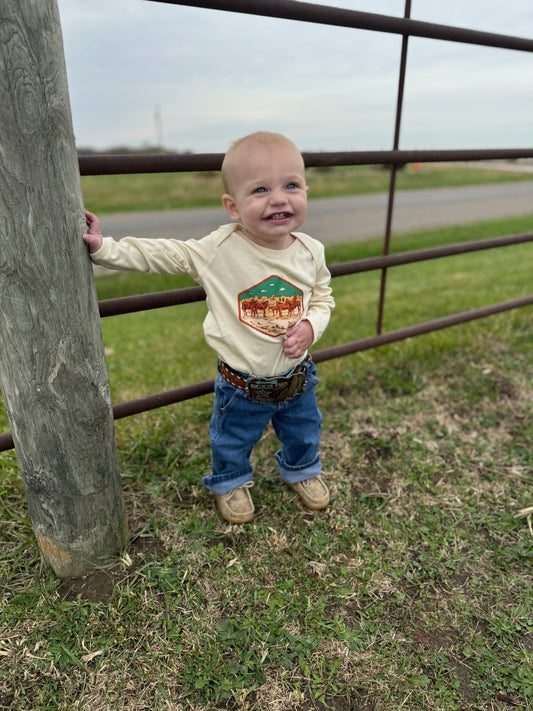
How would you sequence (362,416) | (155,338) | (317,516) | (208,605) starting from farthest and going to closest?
1. (155,338)
2. (362,416)
3. (317,516)
4. (208,605)

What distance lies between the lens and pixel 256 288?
5.21 ft

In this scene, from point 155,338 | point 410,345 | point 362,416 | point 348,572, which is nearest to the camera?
point 348,572

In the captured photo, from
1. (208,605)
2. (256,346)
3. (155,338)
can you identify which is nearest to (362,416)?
(256,346)

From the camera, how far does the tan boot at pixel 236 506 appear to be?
6.04 ft

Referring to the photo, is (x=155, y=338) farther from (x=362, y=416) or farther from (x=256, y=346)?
(x=256, y=346)

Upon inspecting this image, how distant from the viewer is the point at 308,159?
1.90 meters

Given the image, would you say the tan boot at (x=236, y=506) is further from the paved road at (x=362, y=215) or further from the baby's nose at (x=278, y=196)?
the paved road at (x=362, y=215)

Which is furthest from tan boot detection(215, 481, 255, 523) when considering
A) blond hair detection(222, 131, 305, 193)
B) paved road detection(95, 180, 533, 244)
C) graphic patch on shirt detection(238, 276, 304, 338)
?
paved road detection(95, 180, 533, 244)

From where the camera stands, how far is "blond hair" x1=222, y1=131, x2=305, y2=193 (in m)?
1.44

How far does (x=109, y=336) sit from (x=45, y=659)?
3.24m

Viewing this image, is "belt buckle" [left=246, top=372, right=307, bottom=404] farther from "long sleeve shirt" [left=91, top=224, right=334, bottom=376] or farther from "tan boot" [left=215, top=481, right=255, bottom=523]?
"tan boot" [left=215, top=481, right=255, bottom=523]

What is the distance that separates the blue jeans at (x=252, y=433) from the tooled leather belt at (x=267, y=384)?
0.03m

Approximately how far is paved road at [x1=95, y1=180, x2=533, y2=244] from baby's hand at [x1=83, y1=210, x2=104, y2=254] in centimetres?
730

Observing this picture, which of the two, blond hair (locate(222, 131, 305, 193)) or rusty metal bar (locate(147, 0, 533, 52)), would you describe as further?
rusty metal bar (locate(147, 0, 533, 52))
